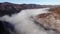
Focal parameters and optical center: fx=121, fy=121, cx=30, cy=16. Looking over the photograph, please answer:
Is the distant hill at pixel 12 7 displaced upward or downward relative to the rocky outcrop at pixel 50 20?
upward

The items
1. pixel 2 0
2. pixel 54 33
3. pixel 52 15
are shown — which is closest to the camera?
pixel 54 33

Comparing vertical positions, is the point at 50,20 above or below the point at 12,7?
below

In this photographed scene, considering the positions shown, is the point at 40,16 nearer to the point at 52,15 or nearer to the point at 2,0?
the point at 52,15

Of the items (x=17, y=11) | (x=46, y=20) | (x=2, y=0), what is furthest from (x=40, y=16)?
(x=2, y=0)

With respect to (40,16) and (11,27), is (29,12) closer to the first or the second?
(40,16)

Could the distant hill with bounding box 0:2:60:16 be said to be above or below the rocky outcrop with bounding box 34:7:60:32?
above

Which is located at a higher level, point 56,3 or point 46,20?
point 56,3

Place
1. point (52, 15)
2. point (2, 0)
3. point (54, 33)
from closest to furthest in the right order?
point (54, 33)
point (52, 15)
point (2, 0)

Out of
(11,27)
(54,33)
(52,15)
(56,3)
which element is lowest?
(54,33)

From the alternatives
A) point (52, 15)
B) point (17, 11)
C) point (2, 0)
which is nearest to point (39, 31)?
point (52, 15)

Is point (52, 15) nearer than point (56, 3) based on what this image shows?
Yes
